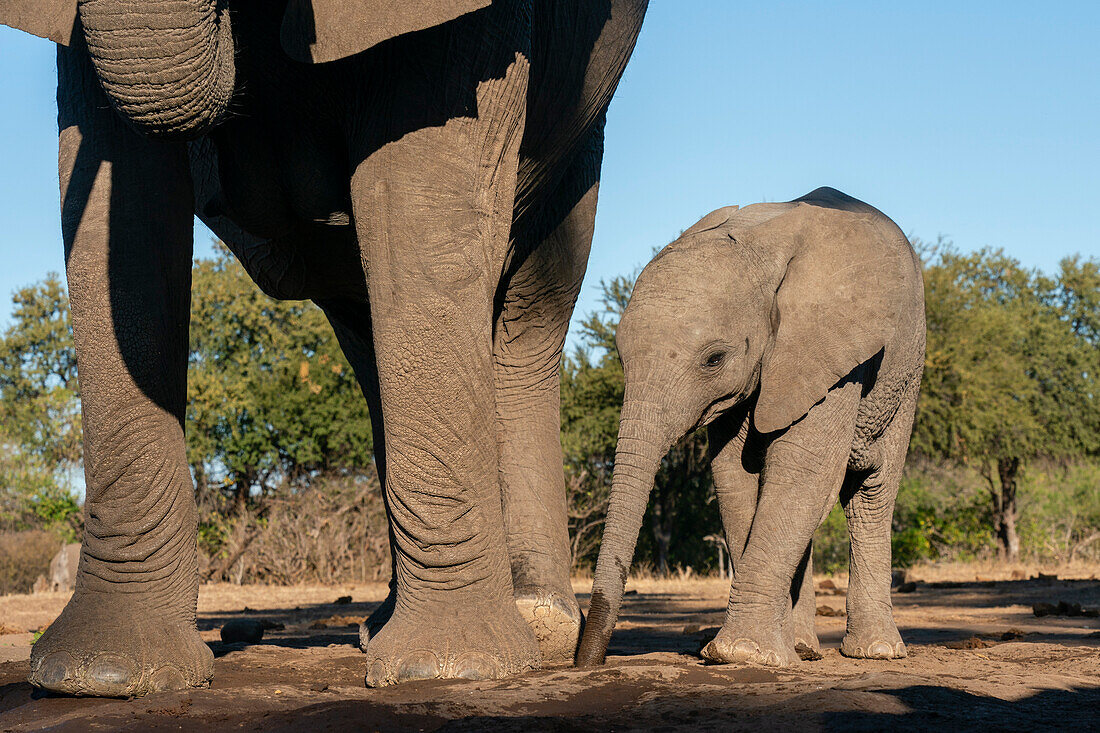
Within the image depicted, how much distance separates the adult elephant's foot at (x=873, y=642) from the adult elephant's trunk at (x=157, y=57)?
3.51m

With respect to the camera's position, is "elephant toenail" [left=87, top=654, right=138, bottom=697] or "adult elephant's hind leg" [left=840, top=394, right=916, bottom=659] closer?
→ "elephant toenail" [left=87, top=654, right=138, bottom=697]

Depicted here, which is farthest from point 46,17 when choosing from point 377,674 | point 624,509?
point 624,509

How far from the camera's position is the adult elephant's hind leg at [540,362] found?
4.97 m

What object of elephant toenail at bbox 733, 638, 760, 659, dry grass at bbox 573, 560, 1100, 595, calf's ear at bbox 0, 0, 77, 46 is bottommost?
dry grass at bbox 573, 560, 1100, 595

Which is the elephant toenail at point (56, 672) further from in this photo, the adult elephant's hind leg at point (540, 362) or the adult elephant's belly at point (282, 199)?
the adult elephant's hind leg at point (540, 362)

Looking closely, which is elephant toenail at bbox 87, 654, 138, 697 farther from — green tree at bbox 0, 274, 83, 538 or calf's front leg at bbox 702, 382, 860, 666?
green tree at bbox 0, 274, 83, 538

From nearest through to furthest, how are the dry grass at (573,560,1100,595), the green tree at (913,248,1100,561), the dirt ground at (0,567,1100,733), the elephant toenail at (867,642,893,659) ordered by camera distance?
the dirt ground at (0,567,1100,733)
the elephant toenail at (867,642,893,659)
the dry grass at (573,560,1100,595)
the green tree at (913,248,1100,561)

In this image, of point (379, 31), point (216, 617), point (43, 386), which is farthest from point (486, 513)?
point (43, 386)

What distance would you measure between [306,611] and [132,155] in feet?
22.1

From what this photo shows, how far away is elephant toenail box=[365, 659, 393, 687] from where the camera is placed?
357cm

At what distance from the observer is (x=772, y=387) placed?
184 inches

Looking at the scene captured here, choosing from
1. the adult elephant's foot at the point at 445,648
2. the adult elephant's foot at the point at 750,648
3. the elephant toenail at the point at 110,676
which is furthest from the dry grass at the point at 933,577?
the elephant toenail at the point at 110,676

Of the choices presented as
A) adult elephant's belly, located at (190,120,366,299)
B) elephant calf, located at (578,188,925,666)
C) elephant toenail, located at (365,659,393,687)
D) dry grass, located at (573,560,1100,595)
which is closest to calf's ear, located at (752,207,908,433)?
elephant calf, located at (578,188,925,666)

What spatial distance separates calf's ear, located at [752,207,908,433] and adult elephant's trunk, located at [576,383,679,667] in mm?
518
